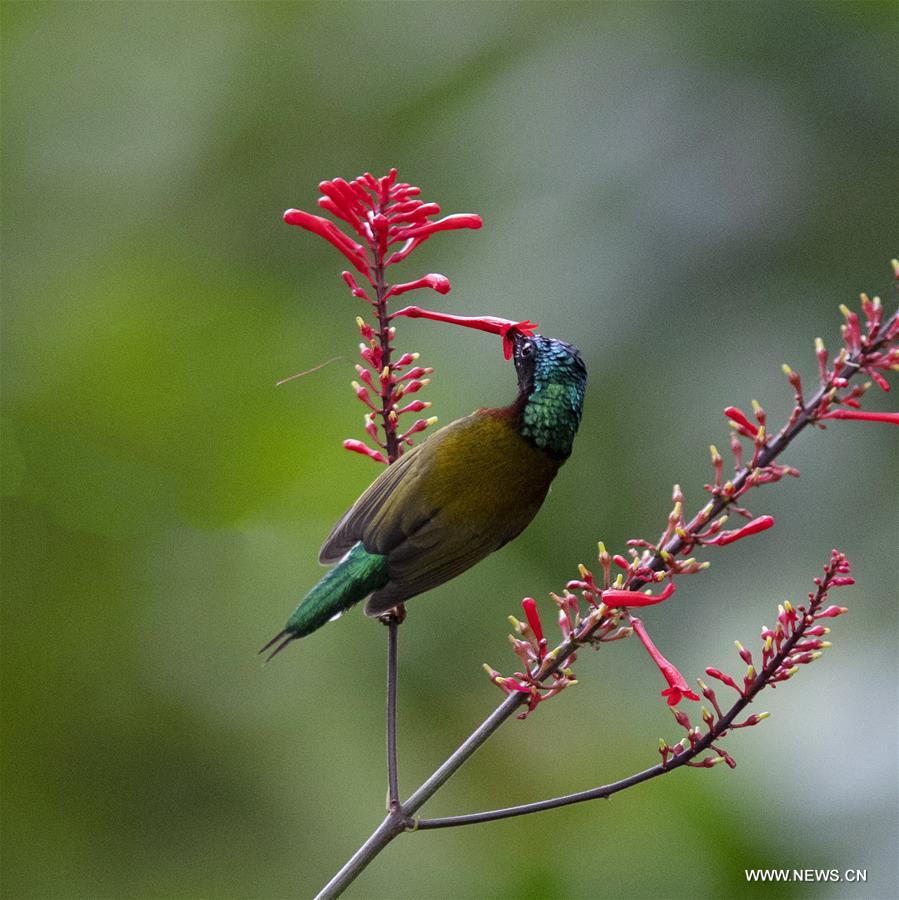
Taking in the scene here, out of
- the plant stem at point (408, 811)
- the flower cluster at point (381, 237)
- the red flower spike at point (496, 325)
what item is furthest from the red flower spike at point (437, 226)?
the plant stem at point (408, 811)

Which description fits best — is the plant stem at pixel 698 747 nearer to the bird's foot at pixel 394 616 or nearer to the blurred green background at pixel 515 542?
the bird's foot at pixel 394 616

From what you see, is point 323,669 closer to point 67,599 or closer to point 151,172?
point 67,599

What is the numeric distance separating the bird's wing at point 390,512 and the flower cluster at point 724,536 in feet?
1.33

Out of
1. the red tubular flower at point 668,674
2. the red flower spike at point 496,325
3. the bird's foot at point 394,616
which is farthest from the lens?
the bird's foot at point 394,616

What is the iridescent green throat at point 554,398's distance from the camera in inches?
92.7

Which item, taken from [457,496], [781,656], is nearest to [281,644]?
[457,496]

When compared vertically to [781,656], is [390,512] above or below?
above

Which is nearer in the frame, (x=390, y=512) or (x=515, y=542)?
(x=390, y=512)

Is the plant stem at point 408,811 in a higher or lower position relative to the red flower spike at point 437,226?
lower

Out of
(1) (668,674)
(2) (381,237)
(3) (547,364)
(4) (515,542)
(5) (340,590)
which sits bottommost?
(4) (515,542)

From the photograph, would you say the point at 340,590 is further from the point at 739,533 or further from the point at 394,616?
the point at 739,533

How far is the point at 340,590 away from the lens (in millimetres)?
Result: 2262

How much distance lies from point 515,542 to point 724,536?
3.43m

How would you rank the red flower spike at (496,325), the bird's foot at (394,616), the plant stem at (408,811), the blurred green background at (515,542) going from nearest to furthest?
the plant stem at (408,811)
the red flower spike at (496,325)
the bird's foot at (394,616)
the blurred green background at (515,542)
